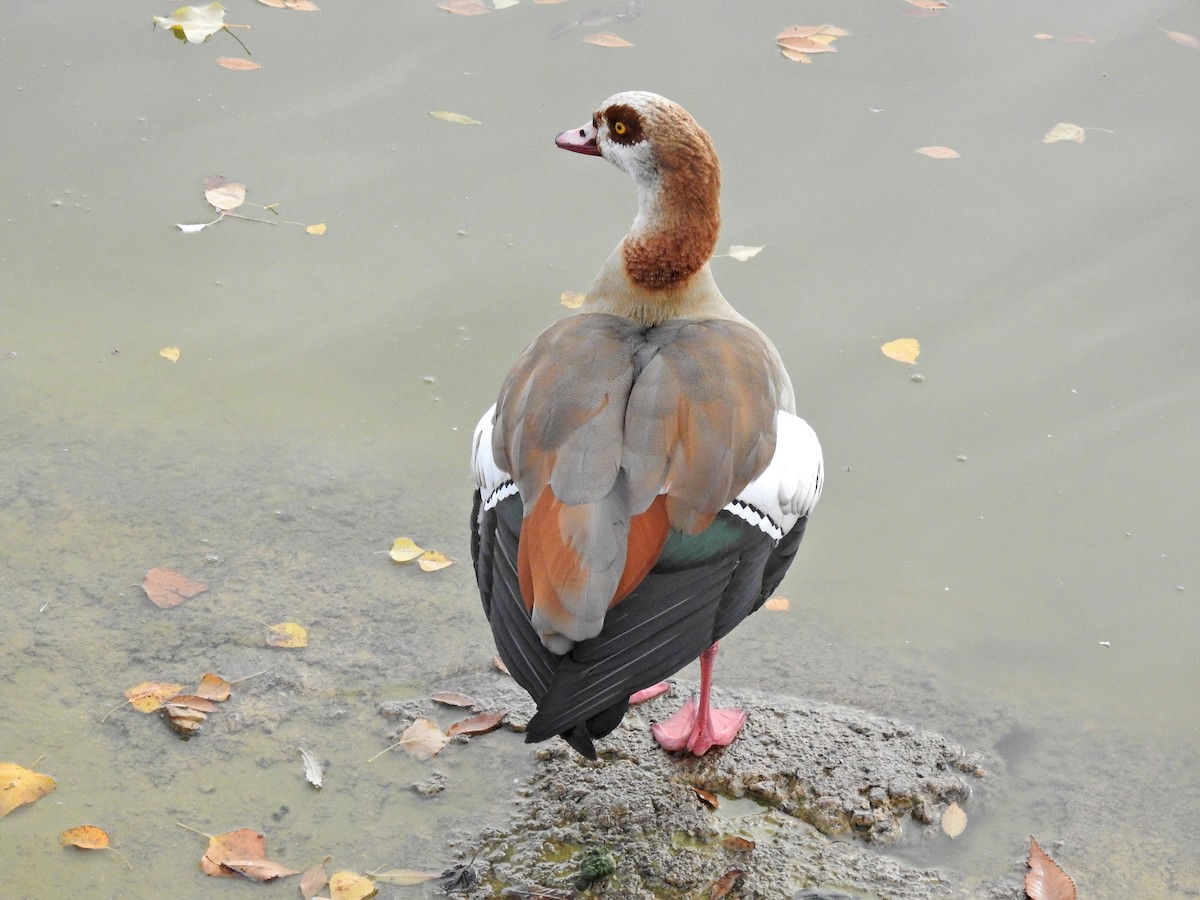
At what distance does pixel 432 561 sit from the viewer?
3.74 meters

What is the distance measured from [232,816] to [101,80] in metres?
4.02

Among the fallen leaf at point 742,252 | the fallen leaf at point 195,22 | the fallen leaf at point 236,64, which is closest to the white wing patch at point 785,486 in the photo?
the fallen leaf at point 742,252

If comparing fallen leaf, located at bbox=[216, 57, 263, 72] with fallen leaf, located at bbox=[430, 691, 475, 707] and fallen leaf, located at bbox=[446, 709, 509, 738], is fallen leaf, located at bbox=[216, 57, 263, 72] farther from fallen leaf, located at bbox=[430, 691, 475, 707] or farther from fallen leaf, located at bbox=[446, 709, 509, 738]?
fallen leaf, located at bbox=[446, 709, 509, 738]

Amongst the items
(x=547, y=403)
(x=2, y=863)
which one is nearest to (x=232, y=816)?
(x=2, y=863)

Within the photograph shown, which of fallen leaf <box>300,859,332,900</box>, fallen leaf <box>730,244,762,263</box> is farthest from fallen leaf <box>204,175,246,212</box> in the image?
fallen leaf <box>300,859,332,900</box>

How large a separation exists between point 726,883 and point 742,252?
285 cm

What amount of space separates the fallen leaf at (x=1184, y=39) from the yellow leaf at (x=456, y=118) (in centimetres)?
339

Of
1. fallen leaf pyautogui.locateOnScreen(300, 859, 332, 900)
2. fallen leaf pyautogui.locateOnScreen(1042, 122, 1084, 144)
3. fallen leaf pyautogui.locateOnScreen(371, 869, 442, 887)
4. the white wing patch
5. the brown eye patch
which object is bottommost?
fallen leaf pyautogui.locateOnScreen(371, 869, 442, 887)

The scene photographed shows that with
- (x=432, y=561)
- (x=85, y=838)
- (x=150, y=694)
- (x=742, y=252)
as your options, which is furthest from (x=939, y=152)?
(x=85, y=838)

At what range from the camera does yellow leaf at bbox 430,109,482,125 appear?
5637 millimetres

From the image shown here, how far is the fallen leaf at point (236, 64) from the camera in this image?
586 cm

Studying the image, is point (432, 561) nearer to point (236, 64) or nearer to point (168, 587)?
point (168, 587)

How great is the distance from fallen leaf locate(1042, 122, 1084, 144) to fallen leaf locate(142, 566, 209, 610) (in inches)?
163

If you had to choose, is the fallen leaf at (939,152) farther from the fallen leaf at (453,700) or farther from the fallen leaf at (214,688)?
the fallen leaf at (214,688)
